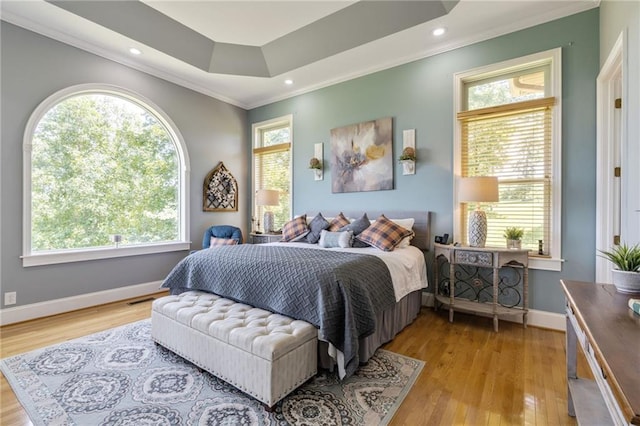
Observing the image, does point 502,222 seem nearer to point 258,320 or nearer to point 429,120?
point 429,120

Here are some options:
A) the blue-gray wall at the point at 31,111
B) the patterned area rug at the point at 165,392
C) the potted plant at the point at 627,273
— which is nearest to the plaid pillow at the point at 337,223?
the patterned area rug at the point at 165,392

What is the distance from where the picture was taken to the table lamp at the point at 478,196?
109 inches

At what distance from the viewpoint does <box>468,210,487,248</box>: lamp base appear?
291 cm

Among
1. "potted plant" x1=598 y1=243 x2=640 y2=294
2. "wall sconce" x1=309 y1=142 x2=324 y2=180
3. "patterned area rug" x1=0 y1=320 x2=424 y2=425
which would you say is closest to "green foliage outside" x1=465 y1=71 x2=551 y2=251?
"potted plant" x1=598 y1=243 x2=640 y2=294

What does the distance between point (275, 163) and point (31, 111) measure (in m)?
3.04

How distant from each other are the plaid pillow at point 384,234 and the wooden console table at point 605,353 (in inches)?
64.2

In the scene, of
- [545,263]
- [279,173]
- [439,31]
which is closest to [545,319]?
[545,263]

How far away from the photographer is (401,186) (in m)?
3.69

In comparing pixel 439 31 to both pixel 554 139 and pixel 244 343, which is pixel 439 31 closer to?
pixel 554 139

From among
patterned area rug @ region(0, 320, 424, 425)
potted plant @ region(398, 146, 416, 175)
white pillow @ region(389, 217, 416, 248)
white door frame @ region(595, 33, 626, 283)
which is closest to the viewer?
patterned area rug @ region(0, 320, 424, 425)

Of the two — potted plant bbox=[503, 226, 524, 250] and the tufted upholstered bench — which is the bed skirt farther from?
potted plant bbox=[503, 226, 524, 250]

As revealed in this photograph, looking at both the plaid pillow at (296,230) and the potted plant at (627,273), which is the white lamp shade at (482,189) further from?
the plaid pillow at (296,230)

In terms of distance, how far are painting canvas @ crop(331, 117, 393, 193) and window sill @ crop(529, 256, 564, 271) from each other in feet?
5.59

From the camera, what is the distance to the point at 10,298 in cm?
291
